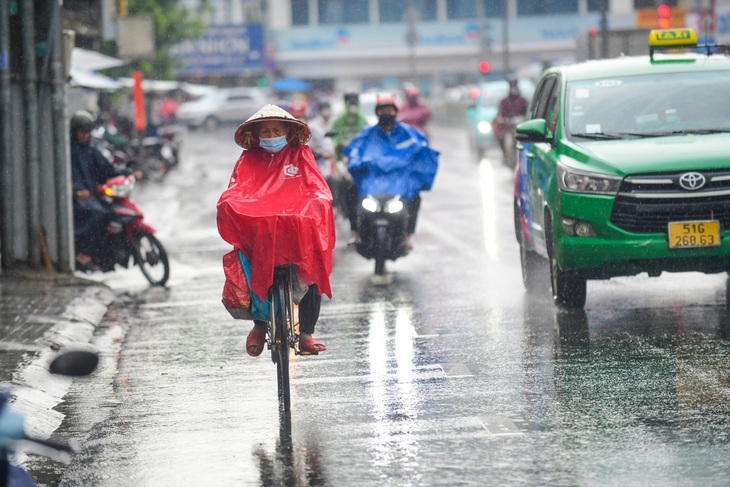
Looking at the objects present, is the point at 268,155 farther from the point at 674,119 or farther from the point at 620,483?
the point at 674,119

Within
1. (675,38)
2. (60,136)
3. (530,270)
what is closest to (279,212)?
(530,270)

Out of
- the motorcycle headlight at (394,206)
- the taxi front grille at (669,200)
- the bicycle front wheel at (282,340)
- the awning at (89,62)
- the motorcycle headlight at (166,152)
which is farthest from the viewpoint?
the motorcycle headlight at (166,152)

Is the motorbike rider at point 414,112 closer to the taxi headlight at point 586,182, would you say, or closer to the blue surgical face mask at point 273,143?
the taxi headlight at point 586,182

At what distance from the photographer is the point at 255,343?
7762mm

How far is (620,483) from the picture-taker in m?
5.65

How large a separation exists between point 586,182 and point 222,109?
5636 cm

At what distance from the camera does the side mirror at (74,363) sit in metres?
3.76

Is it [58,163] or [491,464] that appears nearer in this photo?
[491,464]

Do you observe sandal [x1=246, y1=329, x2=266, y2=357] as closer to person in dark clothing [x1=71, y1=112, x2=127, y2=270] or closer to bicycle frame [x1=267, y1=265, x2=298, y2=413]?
bicycle frame [x1=267, y1=265, x2=298, y2=413]

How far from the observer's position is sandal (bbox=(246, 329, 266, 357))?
774 cm

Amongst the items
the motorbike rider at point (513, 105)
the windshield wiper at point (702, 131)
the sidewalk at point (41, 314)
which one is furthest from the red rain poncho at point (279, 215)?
the motorbike rider at point (513, 105)

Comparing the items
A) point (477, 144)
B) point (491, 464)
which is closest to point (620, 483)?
point (491, 464)

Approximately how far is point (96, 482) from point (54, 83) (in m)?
8.07

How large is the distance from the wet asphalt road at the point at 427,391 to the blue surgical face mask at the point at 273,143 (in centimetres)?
139
